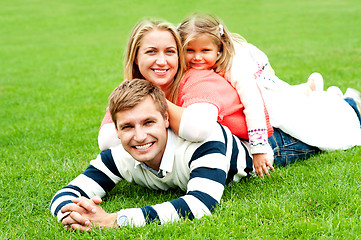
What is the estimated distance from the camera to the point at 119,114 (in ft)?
10.9

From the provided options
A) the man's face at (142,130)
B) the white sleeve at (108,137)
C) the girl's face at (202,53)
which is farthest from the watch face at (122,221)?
the girl's face at (202,53)

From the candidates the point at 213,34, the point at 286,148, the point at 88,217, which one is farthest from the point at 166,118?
the point at 286,148

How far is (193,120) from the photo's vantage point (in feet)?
11.0

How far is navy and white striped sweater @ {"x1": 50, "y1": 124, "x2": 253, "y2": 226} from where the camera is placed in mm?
3129

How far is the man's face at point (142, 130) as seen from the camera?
10.7ft

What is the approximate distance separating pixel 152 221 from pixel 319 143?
223 centimetres

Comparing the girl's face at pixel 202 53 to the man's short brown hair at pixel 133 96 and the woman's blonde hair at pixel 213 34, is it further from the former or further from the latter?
the man's short brown hair at pixel 133 96

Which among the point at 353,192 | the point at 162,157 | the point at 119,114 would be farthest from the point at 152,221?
the point at 353,192

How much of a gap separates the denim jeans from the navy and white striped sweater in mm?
472

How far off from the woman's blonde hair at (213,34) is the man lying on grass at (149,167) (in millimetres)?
759

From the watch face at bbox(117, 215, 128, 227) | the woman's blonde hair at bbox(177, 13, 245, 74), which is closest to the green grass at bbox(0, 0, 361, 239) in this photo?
the watch face at bbox(117, 215, 128, 227)

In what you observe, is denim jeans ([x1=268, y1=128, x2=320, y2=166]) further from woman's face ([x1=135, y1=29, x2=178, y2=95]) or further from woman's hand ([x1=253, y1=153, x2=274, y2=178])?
woman's face ([x1=135, y1=29, x2=178, y2=95])

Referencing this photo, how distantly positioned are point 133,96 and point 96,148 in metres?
2.38

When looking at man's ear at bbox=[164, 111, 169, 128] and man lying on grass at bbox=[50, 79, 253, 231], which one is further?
man's ear at bbox=[164, 111, 169, 128]
